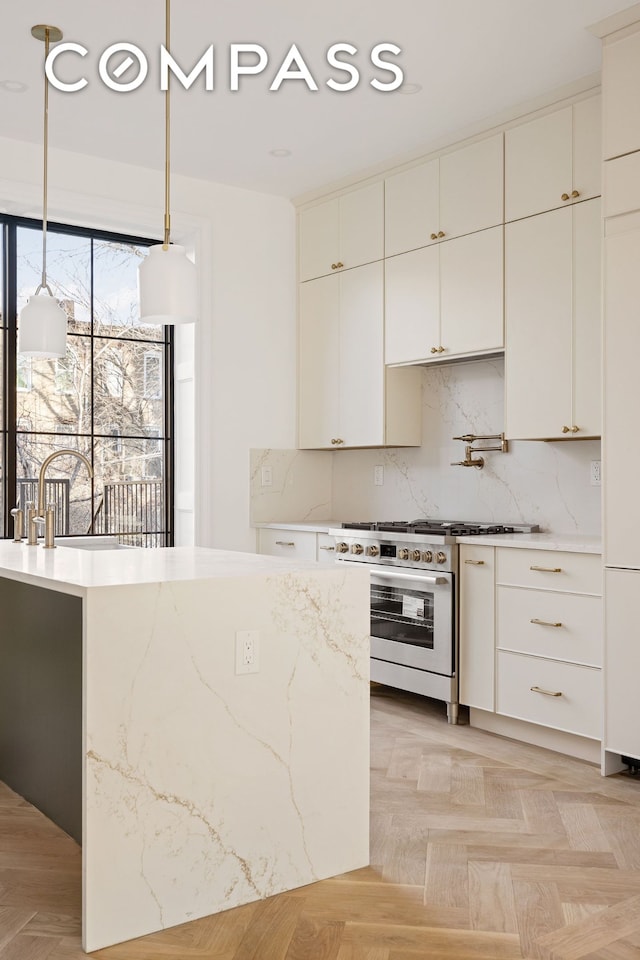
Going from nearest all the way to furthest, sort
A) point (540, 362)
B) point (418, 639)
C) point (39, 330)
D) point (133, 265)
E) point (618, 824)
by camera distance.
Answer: point (618, 824), point (39, 330), point (540, 362), point (418, 639), point (133, 265)

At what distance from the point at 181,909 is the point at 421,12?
2972 millimetres

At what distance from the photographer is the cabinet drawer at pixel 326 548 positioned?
468 cm

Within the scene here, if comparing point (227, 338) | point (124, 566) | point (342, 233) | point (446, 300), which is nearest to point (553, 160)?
point (446, 300)

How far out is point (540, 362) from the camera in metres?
3.86

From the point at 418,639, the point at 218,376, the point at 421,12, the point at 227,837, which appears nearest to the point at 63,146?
the point at 218,376

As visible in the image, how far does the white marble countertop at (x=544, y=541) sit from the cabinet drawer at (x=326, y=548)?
930 millimetres

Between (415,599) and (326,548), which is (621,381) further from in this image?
(326,548)

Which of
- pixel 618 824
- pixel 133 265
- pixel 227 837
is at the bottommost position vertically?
pixel 618 824

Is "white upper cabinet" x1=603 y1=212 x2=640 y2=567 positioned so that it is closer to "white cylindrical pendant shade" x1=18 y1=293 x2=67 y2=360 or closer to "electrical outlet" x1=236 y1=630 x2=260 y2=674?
"electrical outlet" x1=236 y1=630 x2=260 y2=674

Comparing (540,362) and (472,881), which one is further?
(540,362)

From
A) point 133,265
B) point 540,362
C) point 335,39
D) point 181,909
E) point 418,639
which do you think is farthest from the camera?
point 133,265

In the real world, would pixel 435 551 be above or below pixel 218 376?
below

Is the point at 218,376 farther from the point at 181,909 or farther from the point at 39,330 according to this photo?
the point at 181,909

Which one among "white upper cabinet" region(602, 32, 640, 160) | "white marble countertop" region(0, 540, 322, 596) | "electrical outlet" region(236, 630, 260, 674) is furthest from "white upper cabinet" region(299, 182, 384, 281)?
"electrical outlet" region(236, 630, 260, 674)
